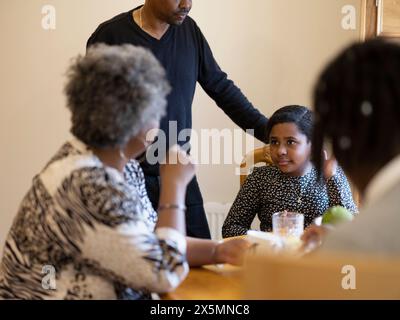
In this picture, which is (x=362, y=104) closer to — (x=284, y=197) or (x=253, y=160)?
(x=284, y=197)

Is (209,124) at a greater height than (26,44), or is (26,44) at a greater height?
(26,44)

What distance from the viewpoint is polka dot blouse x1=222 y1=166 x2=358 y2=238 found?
2.37 metres

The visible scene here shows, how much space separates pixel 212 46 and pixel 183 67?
84 cm

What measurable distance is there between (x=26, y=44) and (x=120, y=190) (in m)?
2.11

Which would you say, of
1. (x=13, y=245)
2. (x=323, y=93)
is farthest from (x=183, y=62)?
(x=323, y=93)

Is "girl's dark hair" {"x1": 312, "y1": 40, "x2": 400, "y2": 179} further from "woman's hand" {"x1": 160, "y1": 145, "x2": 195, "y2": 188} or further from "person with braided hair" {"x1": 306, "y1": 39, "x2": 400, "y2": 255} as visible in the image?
"woman's hand" {"x1": 160, "y1": 145, "x2": 195, "y2": 188}

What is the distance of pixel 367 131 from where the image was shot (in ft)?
3.12

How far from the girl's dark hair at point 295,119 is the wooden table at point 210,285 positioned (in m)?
0.87

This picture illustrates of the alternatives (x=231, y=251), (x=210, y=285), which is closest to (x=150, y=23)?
(x=231, y=251)

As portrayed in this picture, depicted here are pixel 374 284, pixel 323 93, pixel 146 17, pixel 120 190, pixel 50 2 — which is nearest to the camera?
pixel 374 284

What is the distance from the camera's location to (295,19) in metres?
3.18

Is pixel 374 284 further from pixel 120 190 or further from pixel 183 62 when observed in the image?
pixel 183 62

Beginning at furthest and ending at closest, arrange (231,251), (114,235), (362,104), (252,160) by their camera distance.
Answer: (252,160) < (231,251) < (114,235) < (362,104)
